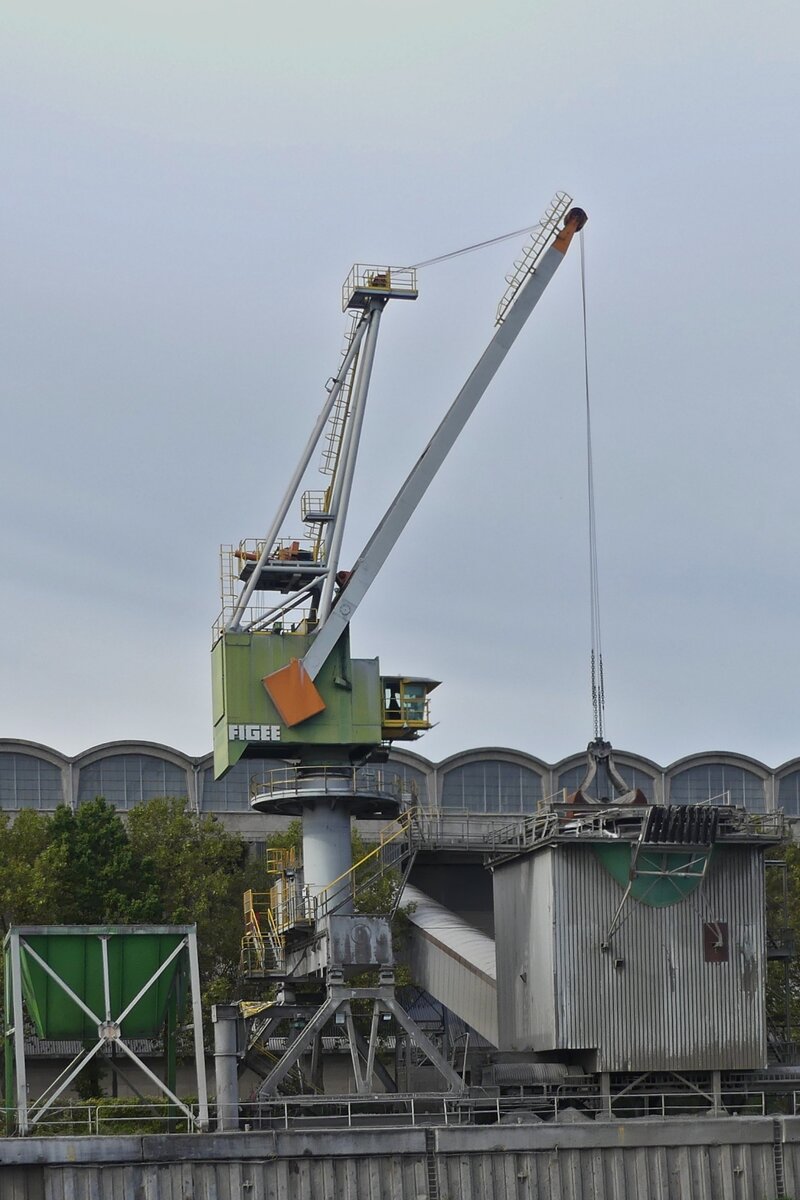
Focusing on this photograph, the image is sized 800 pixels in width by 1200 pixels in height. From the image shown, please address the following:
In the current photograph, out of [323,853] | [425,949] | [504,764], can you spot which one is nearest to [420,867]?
[425,949]

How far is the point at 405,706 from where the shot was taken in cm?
5600

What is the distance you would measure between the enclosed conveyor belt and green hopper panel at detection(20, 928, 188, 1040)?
512 inches

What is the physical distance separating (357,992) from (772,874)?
3051 centimetres

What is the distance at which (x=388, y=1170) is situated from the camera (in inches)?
1759

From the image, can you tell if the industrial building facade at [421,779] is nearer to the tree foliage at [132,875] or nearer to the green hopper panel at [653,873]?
the tree foliage at [132,875]

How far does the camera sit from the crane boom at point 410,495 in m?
54.7

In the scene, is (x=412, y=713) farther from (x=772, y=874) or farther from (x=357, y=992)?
(x=772, y=874)

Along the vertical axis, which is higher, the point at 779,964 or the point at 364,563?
the point at 364,563

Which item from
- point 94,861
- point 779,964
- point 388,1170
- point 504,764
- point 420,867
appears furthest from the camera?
point 504,764

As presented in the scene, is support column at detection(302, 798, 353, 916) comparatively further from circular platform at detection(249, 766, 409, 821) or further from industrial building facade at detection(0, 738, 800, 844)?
industrial building facade at detection(0, 738, 800, 844)

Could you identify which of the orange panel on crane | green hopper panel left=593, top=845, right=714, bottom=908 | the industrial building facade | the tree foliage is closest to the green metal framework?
the orange panel on crane

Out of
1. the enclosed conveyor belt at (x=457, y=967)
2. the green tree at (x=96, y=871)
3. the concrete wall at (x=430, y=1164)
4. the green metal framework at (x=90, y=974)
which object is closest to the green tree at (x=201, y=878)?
the green tree at (x=96, y=871)

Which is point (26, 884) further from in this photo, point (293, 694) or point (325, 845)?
point (293, 694)

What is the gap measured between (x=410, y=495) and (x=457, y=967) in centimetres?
1532
